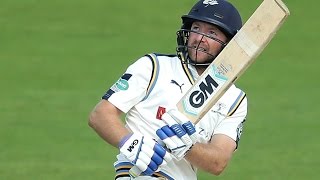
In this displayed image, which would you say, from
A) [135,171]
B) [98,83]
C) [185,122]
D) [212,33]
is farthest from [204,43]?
[98,83]

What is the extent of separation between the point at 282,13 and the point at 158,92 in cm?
90

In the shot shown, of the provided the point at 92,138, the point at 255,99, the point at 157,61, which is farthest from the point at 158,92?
the point at 255,99

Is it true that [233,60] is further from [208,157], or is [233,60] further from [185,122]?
[208,157]

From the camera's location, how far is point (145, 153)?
5.82 m

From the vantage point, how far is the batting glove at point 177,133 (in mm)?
5820

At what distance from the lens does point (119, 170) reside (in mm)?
6348

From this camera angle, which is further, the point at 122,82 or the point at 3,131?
the point at 3,131

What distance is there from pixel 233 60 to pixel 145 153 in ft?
2.21

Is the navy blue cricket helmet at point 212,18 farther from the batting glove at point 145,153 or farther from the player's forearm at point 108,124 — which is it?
the batting glove at point 145,153

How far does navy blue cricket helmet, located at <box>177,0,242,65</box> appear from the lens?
629 cm

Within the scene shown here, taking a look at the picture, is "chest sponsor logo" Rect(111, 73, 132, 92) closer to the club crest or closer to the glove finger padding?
the glove finger padding

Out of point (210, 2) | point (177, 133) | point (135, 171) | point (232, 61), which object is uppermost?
point (210, 2)

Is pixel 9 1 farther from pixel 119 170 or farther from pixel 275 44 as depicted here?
pixel 119 170

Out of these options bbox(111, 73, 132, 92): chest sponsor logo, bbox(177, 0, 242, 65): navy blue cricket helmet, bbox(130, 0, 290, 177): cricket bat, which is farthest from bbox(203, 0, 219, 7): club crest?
bbox(111, 73, 132, 92): chest sponsor logo
